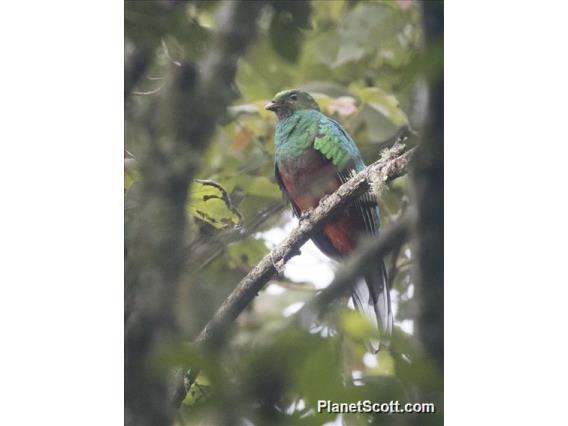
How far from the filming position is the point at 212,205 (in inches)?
130

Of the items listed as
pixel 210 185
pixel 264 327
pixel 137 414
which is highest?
pixel 210 185

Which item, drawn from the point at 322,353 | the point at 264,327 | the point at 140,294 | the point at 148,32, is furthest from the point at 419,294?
the point at 322,353

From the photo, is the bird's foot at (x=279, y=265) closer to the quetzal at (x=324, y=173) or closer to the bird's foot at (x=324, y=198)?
the quetzal at (x=324, y=173)

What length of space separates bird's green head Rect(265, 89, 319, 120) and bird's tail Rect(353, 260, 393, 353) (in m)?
0.81

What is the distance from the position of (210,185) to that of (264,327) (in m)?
0.74

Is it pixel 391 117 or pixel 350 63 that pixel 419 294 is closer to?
pixel 391 117

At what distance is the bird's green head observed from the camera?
362 cm

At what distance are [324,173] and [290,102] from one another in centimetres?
37

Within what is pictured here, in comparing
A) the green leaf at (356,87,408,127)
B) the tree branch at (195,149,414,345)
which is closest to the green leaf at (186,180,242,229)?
the tree branch at (195,149,414,345)

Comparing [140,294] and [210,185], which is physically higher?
[210,185]

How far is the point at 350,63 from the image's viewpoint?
11.9 feet

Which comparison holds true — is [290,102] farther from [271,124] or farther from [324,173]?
[324,173]

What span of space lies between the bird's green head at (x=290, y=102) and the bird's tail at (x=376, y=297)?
0.81 meters

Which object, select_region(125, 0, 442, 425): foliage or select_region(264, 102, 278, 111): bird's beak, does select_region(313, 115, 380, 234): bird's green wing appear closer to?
select_region(125, 0, 442, 425): foliage
